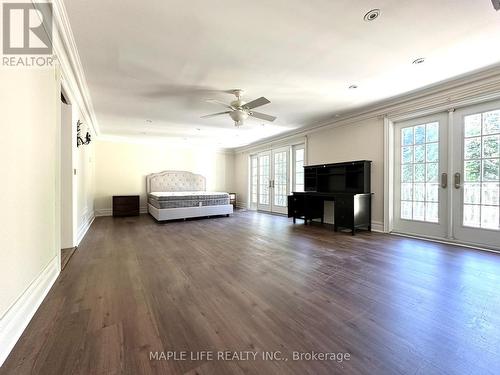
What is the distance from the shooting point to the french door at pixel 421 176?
3.68m

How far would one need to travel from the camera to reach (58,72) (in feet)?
7.82

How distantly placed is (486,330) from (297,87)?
332cm

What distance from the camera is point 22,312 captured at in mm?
1490

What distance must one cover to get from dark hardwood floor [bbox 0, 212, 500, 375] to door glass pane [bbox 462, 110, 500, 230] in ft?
1.81

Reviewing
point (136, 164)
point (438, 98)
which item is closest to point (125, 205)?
point (136, 164)

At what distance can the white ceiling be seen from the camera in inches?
76.8

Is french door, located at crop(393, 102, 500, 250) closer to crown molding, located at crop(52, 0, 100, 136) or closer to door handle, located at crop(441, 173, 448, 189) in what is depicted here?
door handle, located at crop(441, 173, 448, 189)

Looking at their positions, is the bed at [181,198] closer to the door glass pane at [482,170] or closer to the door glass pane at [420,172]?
the door glass pane at [420,172]

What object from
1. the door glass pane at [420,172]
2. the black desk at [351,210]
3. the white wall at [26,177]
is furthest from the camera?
the black desk at [351,210]

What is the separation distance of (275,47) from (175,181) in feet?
20.6

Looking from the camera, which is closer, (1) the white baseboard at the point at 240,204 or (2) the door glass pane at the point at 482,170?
(2) the door glass pane at the point at 482,170

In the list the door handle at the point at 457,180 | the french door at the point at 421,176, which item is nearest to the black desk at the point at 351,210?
the french door at the point at 421,176

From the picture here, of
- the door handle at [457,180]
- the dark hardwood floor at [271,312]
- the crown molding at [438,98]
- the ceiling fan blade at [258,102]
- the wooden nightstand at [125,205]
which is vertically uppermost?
the crown molding at [438,98]

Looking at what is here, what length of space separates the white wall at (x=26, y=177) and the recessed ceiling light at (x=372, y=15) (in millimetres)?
2745
